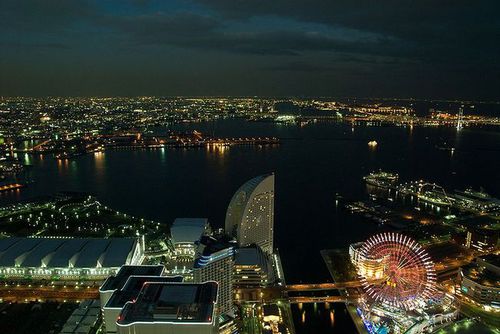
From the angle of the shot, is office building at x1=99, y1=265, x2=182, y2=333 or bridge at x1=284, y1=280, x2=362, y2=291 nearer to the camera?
office building at x1=99, y1=265, x2=182, y2=333

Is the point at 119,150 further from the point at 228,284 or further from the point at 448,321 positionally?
the point at 448,321

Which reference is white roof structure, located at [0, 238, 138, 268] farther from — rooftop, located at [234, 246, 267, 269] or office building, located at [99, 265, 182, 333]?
rooftop, located at [234, 246, 267, 269]

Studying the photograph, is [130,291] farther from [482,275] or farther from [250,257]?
[482,275]

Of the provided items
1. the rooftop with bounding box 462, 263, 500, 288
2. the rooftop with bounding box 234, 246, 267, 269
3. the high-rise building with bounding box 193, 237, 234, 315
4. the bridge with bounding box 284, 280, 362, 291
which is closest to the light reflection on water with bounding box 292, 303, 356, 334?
the bridge with bounding box 284, 280, 362, 291

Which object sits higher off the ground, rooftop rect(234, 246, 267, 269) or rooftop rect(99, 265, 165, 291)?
rooftop rect(99, 265, 165, 291)

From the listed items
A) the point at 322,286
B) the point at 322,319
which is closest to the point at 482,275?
the point at 322,286

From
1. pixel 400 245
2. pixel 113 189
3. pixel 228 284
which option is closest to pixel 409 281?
pixel 400 245
